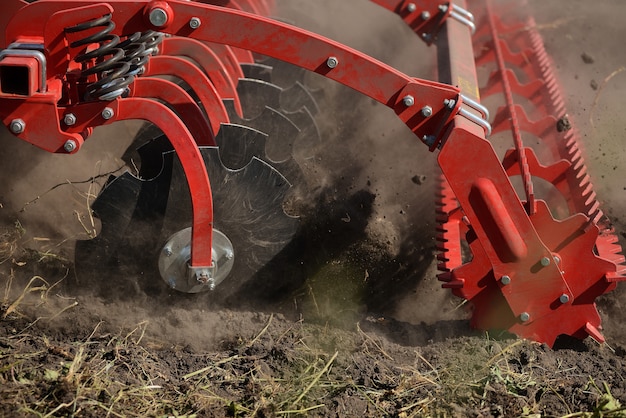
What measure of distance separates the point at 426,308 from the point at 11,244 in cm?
245

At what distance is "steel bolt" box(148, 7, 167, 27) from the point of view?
349cm

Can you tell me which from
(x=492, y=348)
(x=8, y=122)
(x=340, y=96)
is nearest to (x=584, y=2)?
(x=340, y=96)

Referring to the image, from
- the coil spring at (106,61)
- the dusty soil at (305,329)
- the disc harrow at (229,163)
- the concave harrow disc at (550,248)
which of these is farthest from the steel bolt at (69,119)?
the concave harrow disc at (550,248)

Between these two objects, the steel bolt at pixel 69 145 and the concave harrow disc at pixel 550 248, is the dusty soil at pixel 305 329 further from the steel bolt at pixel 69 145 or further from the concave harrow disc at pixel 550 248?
the steel bolt at pixel 69 145

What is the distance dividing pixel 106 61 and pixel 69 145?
0.43 metres

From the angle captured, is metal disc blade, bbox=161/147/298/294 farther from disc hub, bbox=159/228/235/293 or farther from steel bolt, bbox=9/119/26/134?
steel bolt, bbox=9/119/26/134

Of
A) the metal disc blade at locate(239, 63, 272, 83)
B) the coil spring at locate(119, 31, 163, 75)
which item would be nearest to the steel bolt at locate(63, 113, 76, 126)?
the coil spring at locate(119, 31, 163, 75)

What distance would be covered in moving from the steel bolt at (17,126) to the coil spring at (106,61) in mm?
328

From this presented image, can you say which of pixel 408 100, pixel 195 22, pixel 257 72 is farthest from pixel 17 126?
pixel 257 72

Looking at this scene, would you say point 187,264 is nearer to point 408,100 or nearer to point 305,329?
point 305,329

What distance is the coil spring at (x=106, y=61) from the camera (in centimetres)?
346

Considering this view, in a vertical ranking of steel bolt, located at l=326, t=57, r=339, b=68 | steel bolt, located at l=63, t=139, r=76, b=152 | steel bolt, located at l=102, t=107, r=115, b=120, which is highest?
steel bolt, located at l=326, t=57, r=339, b=68

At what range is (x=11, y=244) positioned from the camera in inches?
174

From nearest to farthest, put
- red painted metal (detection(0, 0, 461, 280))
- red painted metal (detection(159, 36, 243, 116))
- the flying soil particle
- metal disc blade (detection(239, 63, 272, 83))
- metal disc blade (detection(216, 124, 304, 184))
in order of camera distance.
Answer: red painted metal (detection(0, 0, 461, 280)), metal disc blade (detection(216, 124, 304, 184)), red painted metal (detection(159, 36, 243, 116)), metal disc blade (detection(239, 63, 272, 83)), the flying soil particle
